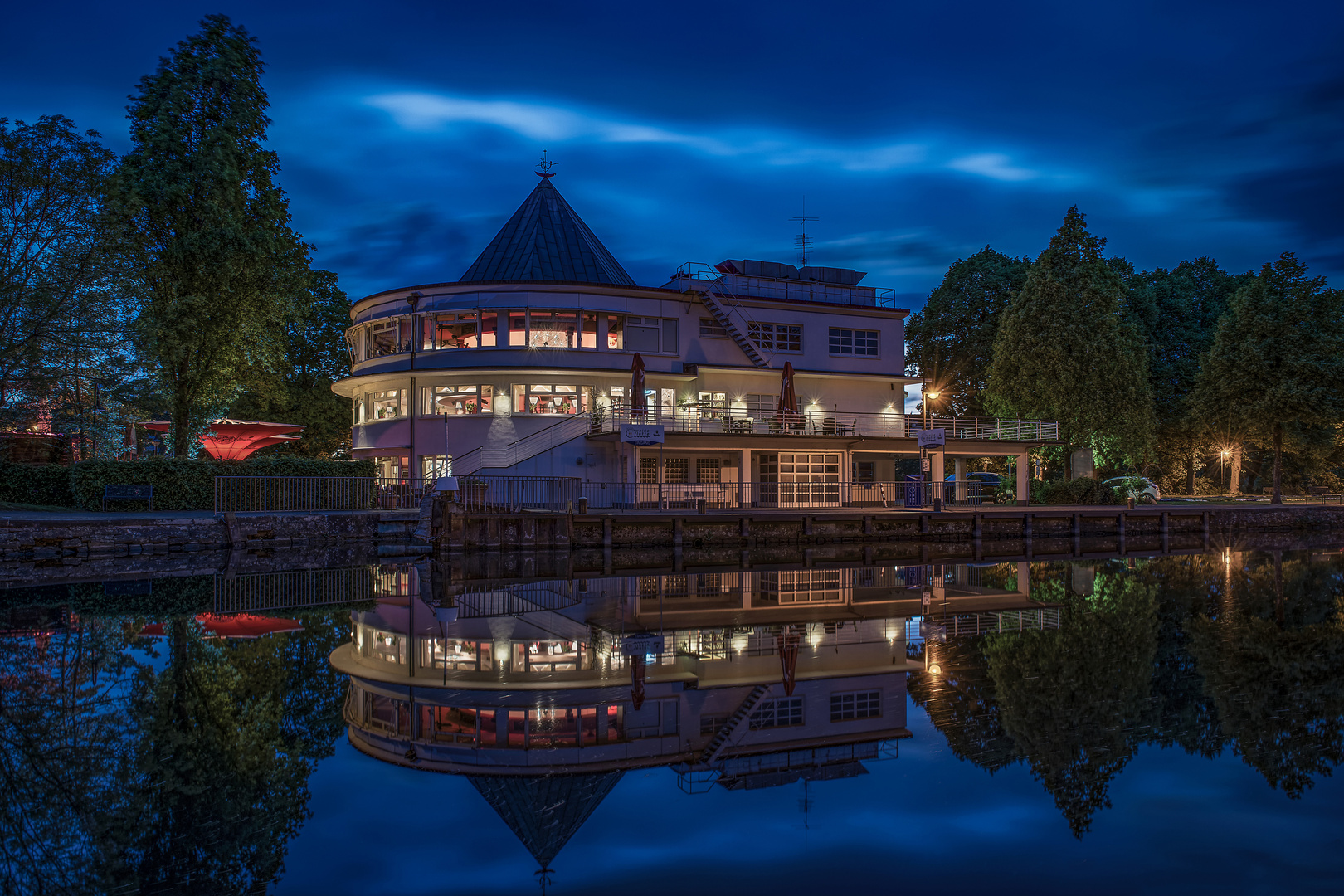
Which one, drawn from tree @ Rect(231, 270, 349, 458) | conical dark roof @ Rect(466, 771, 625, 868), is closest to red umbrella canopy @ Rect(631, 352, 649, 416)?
tree @ Rect(231, 270, 349, 458)

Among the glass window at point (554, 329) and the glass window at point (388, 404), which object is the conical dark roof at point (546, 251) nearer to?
the glass window at point (554, 329)

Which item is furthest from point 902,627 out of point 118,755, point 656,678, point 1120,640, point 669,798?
point 118,755

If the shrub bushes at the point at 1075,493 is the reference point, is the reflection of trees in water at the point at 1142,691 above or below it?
below

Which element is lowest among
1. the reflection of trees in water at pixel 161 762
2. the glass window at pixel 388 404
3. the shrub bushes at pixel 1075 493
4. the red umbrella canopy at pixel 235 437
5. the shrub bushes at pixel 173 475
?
the reflection of trees in water at pixel 161 762

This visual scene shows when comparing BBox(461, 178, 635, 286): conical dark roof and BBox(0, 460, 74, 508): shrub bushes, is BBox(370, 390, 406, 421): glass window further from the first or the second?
BBox(0, 460, 74, 508): shrub bushes

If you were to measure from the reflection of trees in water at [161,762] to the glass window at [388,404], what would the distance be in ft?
86.1

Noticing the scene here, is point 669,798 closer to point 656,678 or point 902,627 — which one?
point 656,678

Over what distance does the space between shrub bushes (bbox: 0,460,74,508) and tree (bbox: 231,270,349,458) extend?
19.0m

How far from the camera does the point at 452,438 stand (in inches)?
1417

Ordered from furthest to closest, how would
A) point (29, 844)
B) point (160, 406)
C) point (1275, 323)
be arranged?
point (1275, 323), point (160, 406), point (29, 844)

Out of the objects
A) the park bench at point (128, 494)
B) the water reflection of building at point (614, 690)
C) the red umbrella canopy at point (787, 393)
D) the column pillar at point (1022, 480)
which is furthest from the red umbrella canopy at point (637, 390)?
the column pillar at point (1022, 480)

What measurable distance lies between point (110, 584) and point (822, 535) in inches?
844

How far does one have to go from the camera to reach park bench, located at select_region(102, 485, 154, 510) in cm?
2642

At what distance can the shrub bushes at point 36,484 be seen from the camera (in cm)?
2775
